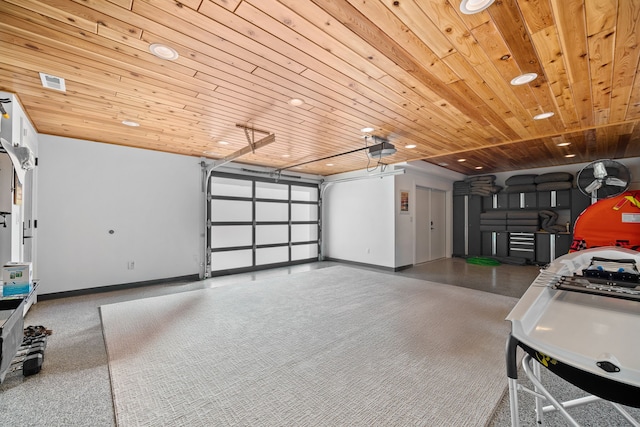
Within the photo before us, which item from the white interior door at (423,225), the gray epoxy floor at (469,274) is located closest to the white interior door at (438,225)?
the white interior door at (423,225)

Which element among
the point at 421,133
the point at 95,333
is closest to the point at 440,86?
the point at 421,133

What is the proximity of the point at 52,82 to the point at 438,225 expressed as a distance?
813 centimetres

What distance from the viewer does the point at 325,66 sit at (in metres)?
2.22

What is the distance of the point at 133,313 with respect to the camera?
3.39 metres

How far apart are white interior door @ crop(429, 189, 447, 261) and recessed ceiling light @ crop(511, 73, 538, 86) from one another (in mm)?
5334

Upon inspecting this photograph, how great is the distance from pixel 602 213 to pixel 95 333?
6803 mm

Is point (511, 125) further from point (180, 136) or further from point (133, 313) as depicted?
point (133, 313)

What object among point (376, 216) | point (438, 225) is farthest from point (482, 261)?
point (376, 216)

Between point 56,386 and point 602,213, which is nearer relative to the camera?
point 56,386

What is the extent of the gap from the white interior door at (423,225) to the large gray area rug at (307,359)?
119 inches

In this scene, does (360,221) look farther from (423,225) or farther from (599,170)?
(599,170)

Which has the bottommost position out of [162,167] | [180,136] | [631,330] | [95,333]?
[95,333]

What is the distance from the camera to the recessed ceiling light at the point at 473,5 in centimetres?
153

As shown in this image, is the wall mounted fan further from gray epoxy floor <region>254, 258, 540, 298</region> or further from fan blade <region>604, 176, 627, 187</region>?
gray epoxy floor <region>254, 258, 540, 298</region>
